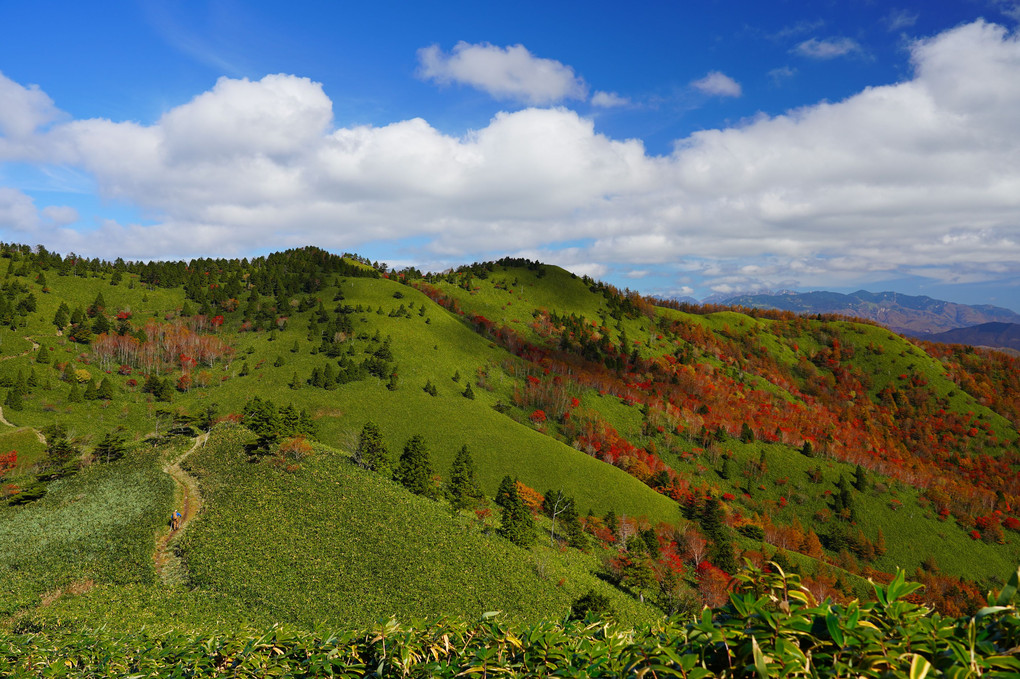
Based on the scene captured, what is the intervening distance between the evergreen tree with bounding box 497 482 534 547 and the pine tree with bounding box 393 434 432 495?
9799mm

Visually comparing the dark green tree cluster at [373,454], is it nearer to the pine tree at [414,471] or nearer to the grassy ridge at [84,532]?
the pine tree at [414,471]

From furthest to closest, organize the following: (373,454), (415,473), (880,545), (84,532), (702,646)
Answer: (880,545) → (373,454) → (415,473) → (84,532) → (702,646)

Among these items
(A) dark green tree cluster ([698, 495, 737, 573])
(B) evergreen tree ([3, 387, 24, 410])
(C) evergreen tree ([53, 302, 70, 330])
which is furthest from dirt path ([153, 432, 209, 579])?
(C) evergreen tree ([53, 302, 70, 330])

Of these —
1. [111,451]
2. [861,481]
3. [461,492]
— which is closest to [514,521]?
[461,492]

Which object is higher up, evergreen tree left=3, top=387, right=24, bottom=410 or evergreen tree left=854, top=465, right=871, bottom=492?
evergreen tree left=3, top=387, right=24, bottom=410

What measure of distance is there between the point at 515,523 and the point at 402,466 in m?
15.1

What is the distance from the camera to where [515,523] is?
52.5m

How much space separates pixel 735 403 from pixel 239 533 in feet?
578

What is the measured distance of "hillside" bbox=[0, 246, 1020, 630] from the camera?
33688 mm

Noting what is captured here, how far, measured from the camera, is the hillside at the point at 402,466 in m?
33.7

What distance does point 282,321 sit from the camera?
154m

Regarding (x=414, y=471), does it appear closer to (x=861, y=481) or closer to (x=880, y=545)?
(x=880, y=545)

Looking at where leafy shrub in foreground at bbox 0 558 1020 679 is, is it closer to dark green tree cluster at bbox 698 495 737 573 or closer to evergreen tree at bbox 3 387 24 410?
dark green tree cluster at bbox 698 495 737 573

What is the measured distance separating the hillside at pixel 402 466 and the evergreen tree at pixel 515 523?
16.8 inches
